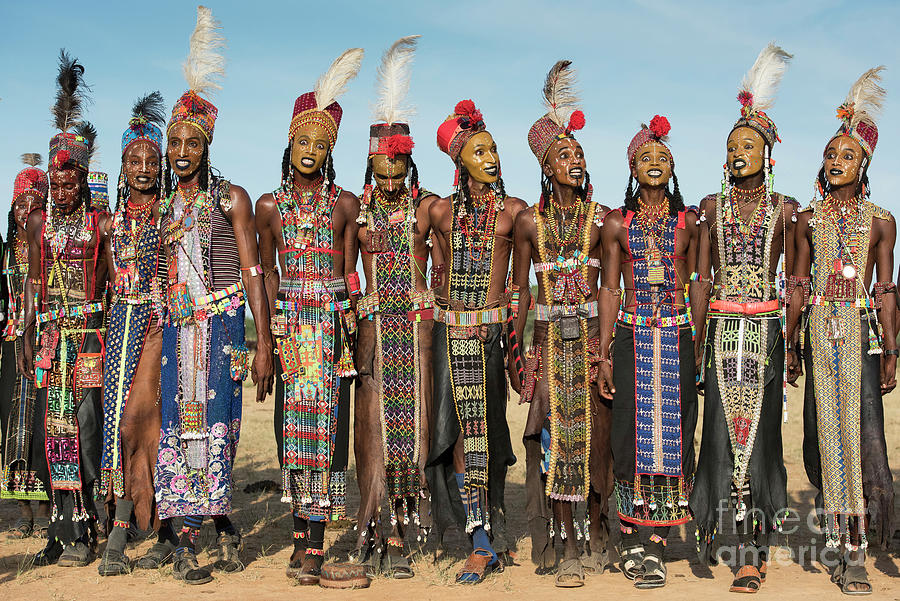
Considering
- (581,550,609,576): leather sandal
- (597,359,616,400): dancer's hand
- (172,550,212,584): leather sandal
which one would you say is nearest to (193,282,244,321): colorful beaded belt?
(172,550,212,584): leather sandal

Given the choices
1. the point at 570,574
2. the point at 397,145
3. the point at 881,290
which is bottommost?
the point at 570,574

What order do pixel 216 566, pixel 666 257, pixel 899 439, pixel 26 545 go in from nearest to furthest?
1. pixel 666 257
2. pixel 216 566
3. pixel 26 545
4. pixel 899 439

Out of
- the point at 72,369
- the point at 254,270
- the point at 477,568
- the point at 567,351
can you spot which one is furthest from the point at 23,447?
the point at 567,351

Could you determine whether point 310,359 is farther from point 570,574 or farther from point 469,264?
point 570,574

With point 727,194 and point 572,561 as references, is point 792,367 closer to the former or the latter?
point 727,194

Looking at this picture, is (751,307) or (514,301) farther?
(514,301)

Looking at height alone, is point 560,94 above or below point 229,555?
above

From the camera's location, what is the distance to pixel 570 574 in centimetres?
687

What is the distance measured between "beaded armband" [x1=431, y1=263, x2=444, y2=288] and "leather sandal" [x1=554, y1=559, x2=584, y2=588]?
2190mm

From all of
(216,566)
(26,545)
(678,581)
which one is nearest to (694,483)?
(678,581)

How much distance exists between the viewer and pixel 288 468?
7.00 meters

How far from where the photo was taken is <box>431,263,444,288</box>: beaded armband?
7.29 m

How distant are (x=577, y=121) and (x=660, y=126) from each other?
603 mm

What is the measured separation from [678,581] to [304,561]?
2.66 metres
